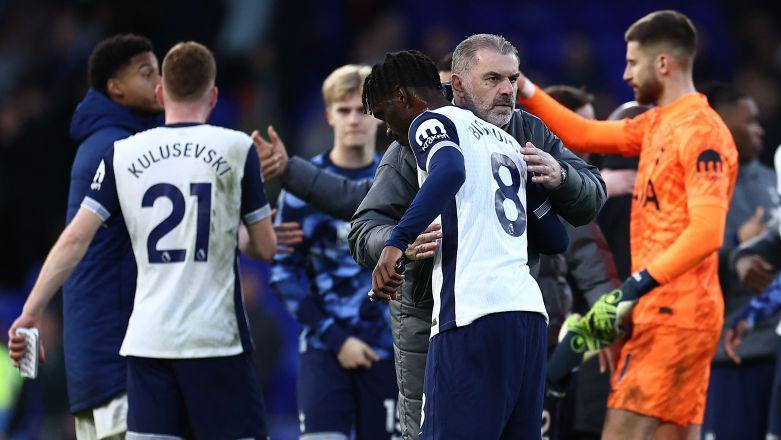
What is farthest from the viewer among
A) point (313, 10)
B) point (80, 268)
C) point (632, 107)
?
point (313, 10)

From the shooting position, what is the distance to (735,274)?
8.19m

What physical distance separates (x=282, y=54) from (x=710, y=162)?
28.2 ft

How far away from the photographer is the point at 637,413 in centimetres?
602

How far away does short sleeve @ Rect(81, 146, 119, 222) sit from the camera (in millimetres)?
5855

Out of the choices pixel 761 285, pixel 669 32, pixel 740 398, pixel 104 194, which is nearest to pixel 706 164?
pixel 669 32

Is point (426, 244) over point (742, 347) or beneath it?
over

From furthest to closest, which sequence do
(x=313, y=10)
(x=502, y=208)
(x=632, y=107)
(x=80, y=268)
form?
(x=313, y=10)
(x=632, y=107)
(x=80, y=268)
(x=502, y=208)

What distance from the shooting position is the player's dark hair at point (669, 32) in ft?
20.7

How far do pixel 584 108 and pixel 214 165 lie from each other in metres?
2.46

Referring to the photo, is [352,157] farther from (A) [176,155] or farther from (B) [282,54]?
(B) [282,54]

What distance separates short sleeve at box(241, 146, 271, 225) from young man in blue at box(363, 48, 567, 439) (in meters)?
1.49

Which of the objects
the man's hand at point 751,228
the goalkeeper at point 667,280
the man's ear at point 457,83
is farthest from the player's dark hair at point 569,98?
the man's ear at point 457,83

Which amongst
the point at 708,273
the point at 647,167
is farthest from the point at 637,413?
the point at 647,167

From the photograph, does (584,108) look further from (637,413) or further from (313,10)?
(313,10)
